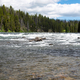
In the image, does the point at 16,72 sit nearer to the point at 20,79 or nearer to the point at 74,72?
the point at 20,79

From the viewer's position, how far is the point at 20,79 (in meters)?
6.74

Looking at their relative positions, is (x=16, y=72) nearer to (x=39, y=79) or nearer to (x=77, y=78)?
(x=39, y=79)

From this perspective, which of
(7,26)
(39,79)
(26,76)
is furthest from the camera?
(7,26)

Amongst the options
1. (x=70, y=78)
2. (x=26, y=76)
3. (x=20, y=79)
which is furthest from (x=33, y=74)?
(x=70, y=78)

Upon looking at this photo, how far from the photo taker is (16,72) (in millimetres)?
7852

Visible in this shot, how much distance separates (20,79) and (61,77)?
2.21m

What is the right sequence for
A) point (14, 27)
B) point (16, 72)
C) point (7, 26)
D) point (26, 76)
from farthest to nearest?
1. point (14, 27)
2. point (7, 26)
3. point (16, 72)
4. point (26, 76)

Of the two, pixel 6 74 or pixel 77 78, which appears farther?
pixel 6 74

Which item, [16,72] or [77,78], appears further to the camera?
[16,72]

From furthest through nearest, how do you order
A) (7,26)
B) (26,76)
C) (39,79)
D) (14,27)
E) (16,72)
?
(14,27)
(7,26)
(16,72)
(26,76)
(39,79)

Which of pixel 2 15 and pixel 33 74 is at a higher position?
pixel 2 15

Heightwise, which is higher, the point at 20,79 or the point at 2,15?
the point at 2,15

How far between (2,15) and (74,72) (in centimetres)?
16362

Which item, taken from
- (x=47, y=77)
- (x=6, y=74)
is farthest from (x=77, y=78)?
(x=6, y=74)
